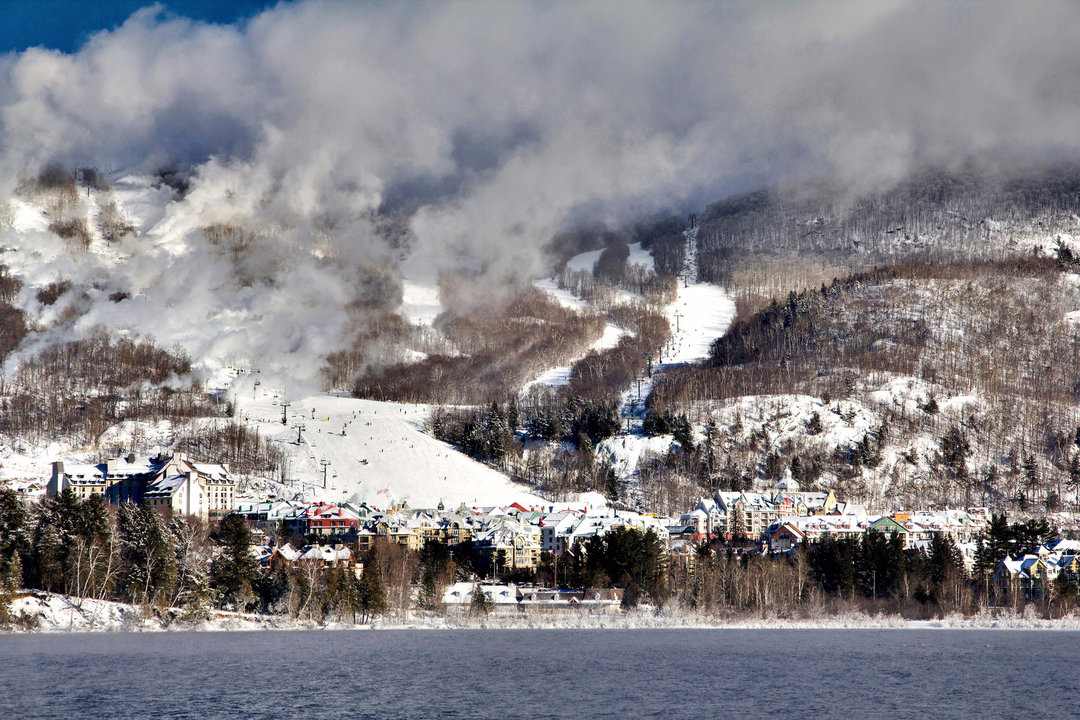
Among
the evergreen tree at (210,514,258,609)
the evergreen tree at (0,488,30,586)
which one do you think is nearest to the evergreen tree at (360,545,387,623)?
the evergreen tree at (210,514,258,609)

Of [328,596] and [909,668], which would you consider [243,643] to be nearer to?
[328,596]

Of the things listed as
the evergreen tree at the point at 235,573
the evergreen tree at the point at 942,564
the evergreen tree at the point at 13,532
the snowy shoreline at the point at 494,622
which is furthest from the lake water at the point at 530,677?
the evergreen tree at the point at 942,564

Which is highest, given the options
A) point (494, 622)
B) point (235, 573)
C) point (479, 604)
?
point (235, 573)

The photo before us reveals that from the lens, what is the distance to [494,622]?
15362cm

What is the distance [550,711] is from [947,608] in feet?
298

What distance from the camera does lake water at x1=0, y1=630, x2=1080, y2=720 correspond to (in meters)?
81.2

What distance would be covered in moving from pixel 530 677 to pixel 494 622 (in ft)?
188

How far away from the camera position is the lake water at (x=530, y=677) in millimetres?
81188

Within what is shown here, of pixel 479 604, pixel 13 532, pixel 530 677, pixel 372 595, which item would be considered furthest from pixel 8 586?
pixel 530 677

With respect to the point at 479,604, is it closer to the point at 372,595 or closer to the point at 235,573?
the point at 372,595

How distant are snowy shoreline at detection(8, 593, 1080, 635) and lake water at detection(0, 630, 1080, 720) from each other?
6.94 metres

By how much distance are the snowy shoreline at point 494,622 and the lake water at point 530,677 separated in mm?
6935

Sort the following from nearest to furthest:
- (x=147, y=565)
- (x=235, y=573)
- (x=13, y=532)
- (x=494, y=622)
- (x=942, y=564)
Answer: (x=147, y=565)
(x=13, y=532)
(x=235, y=573)
(x=494, y=622)
(x=942, y=564)

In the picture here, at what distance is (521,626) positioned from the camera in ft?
502
